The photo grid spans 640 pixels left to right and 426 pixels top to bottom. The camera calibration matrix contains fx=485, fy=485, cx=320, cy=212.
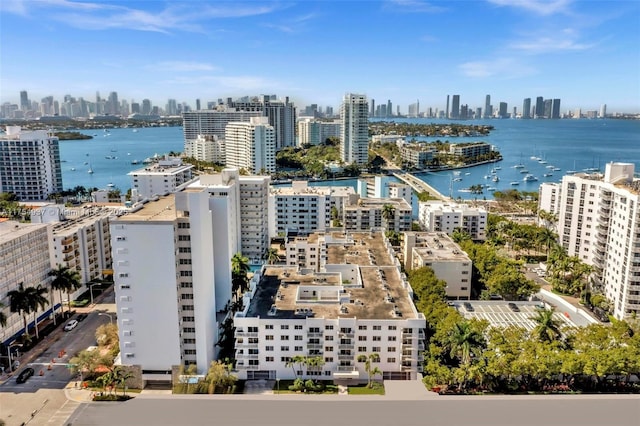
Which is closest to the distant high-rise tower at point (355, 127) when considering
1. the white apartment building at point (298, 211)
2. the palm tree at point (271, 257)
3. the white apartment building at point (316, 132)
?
the white apartment building at point (316, 132)

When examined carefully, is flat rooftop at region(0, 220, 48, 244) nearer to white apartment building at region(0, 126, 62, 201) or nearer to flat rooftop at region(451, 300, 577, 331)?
flat rooftop at region(451, 300, 577, 331)

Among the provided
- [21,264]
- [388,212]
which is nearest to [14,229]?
[21,264]

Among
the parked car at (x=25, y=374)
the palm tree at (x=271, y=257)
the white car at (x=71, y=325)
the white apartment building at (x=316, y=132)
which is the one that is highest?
the white apartment building at (x=316, y=132)

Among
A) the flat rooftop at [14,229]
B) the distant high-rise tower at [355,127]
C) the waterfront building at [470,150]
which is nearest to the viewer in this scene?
the flat rooftop at [14,229]

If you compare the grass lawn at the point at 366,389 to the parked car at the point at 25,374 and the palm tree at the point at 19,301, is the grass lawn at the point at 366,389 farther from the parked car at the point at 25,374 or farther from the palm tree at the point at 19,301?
the palm tree at the point at 19,301

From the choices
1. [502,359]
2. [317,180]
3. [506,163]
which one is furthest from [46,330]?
[506,163]

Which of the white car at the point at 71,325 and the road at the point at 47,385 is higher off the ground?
the white car at the point at 71,325

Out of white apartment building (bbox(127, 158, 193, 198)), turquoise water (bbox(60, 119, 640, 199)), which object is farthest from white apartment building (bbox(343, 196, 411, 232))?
turquoise water (bbox(60, 119, 640, 199))
